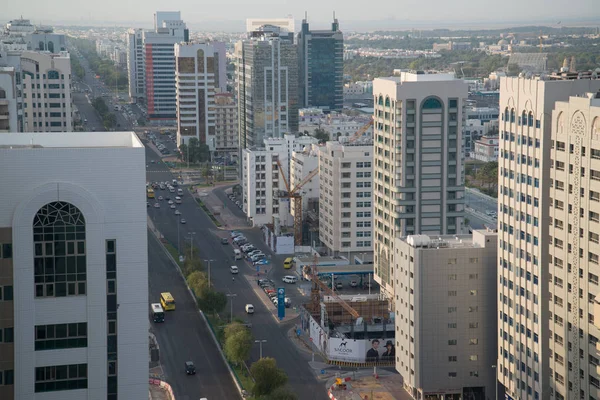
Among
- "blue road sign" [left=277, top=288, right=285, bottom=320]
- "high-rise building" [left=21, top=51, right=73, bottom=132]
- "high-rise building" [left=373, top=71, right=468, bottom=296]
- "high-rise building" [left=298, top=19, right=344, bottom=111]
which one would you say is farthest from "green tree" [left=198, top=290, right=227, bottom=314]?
"high-rise building" [left=298, top=19, right=344, bottom=111]

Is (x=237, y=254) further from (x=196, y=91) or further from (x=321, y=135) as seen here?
(x=196, y=91)

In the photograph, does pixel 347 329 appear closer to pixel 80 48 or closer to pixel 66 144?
pixel 66 144

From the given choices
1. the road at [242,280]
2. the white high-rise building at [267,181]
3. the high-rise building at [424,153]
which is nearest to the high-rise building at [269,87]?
the road at [242,280]

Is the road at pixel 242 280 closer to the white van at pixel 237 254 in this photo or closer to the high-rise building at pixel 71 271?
the white van at pixel 237 254

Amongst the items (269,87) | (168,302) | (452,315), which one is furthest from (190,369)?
(269,87)

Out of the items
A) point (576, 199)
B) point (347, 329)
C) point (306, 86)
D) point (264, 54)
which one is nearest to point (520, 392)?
point (576, 199)

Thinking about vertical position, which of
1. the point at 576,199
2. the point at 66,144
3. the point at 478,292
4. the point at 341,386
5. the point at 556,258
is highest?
the point at 66,144

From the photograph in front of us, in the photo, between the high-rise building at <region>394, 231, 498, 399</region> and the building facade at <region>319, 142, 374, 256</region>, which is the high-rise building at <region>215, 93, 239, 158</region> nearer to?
the building facade at <region>319, 142, 374, 256</region>
